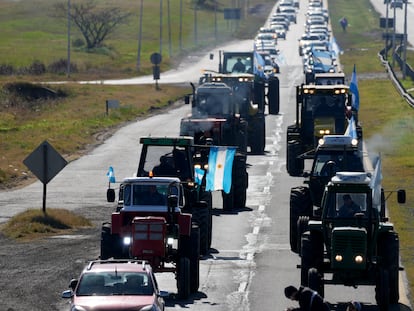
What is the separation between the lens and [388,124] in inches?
2554

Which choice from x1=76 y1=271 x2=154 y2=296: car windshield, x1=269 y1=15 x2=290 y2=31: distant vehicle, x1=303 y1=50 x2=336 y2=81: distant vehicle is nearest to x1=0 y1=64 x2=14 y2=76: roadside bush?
x1=303 y1=50 x2=336 y2=81: distant vehicle

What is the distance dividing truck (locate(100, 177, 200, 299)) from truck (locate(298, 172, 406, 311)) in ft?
7.09

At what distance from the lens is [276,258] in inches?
1191

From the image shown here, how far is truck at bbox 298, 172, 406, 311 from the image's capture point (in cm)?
2395

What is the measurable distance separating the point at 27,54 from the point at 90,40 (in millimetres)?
19968

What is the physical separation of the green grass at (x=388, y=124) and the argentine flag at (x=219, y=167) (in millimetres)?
4413

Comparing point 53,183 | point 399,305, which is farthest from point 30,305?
point 53,183

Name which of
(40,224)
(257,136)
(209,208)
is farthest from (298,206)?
(257,136)

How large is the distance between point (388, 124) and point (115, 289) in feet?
148

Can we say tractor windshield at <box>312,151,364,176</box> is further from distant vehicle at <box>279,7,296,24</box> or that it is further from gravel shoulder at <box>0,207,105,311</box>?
distant vehicle at <box>279,7,296,24</box>

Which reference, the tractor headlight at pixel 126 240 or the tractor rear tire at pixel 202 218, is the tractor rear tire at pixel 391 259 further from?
the tractor rear tire at pixel 202 218

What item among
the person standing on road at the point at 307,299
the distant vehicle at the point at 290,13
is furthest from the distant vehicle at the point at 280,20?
the person standing on road at the point at 307,299

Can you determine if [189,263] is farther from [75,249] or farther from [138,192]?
[75,249]

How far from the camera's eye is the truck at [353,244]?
78.6 ft
